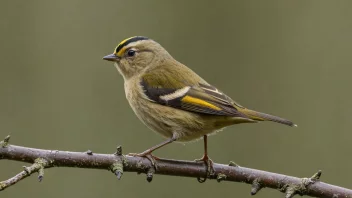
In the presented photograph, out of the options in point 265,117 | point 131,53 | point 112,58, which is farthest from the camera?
point 131,53

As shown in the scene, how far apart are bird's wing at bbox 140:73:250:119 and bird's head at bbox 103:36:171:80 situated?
519 mm

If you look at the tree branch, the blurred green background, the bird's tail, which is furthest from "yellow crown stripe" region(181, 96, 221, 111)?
the blurred green background

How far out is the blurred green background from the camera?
1064 cm

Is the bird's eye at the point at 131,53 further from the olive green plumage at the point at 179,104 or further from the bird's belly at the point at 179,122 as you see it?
the bird's belly at the point at 179,122

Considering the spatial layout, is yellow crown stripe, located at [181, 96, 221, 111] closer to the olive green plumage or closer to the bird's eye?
the olive green plumage

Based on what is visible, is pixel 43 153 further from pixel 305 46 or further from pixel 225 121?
pixel 305 46

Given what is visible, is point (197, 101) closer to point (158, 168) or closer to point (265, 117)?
point (265, 117)

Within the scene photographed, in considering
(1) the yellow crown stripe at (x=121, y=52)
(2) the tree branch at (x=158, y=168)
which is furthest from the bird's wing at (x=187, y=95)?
(1) the yellow crown stripe at (x=121, y=52)

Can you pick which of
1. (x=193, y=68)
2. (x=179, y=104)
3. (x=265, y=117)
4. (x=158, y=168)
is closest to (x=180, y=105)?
(x=179, y=104)

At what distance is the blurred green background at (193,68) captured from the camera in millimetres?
10641

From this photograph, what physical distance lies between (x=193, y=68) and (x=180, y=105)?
16.5ft

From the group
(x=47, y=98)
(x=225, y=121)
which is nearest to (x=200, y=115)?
(x=225, y=121)

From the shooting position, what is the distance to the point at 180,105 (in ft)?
21.9

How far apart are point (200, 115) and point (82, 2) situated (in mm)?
6510
